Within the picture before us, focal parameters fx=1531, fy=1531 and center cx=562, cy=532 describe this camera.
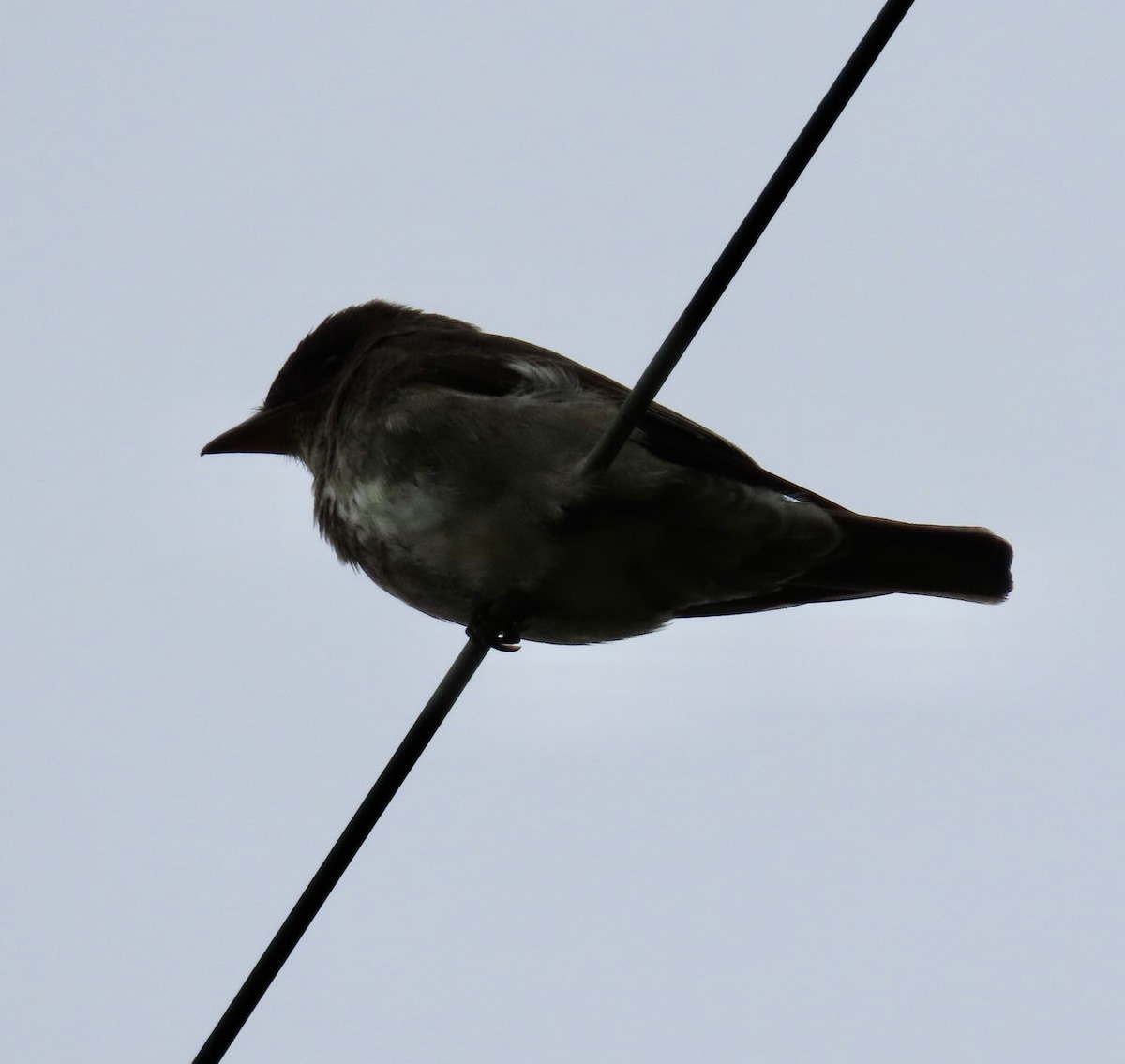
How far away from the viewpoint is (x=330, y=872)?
9.52ft

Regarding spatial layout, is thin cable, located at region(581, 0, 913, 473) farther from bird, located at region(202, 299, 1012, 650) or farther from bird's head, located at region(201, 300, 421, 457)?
bird's head, located at region(201, 300, 421, 457)

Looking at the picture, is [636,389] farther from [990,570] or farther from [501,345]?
[990,570]

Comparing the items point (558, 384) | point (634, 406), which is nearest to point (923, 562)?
point (558, 384)

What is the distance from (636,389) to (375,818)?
3.27 ft

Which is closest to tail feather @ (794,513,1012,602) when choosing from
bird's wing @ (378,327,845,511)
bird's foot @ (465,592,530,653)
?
bird's wing @ (378,327,845,511)

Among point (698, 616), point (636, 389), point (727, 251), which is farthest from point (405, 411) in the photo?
point (727, 251)

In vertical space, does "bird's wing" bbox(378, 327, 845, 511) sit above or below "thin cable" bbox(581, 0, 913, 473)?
above

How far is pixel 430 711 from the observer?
316 cm

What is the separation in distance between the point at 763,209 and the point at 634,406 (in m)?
0.54

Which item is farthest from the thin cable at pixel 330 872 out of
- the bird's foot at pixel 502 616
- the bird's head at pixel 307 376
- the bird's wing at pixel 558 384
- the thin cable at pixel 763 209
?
the bird's head at pixel 307 376

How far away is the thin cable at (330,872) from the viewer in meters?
2.75

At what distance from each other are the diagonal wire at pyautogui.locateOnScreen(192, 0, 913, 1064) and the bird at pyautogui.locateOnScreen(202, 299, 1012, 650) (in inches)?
35.1

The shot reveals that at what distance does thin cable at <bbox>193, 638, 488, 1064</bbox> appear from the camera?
2.75m

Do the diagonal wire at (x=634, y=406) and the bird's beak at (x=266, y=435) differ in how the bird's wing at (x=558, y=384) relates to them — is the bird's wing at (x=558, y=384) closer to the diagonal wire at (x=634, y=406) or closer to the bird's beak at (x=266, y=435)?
the bird's beak at (x=266, y=435)
